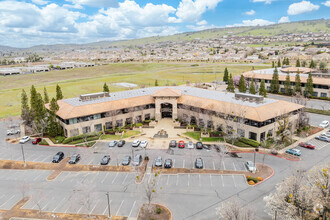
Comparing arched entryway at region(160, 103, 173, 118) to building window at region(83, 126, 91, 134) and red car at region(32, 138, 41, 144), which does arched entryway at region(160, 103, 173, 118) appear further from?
red car at region(32, 138, 41, 144)

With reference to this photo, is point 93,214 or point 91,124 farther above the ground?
point 91,124

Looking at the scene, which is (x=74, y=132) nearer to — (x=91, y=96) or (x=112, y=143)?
(x=112, y=143)

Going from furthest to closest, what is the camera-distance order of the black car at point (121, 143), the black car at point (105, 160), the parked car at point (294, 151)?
1. the black car at point (121, 143)
2. the parked car at point (294, 151)
3. the black car at point (105, 160)

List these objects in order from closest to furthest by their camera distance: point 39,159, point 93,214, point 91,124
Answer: point 93,214, point 39,159, point 91,124

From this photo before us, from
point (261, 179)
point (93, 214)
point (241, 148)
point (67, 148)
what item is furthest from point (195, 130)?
point (93, 214)

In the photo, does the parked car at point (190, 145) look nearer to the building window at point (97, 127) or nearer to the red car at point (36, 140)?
the building window at point (97, 127)

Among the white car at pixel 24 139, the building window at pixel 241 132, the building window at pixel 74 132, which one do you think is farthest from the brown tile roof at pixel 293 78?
the white car at pixel 24 139

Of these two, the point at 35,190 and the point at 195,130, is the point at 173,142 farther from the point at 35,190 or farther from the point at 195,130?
the point at 35,190
